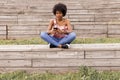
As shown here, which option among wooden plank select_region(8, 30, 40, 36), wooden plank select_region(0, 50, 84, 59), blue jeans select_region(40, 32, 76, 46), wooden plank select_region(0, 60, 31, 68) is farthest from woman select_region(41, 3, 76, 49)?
wooden plank select_region(8, 30, 40, 36)

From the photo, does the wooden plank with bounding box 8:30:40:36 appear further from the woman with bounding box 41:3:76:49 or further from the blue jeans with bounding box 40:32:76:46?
the blue jeans with bounding box 40:32:76:46

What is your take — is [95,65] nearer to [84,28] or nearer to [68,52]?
[68,52]

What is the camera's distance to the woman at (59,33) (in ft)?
23.5

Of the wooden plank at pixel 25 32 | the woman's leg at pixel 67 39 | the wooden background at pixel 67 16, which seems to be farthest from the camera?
the wooden plank at pixel 25 32

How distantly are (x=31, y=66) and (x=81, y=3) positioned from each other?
33.3ft

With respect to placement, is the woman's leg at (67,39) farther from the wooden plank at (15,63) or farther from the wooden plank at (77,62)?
the wooden plank at (15,63)

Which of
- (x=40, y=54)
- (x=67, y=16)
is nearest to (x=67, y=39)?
(x=40, y=54)

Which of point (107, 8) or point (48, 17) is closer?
point (48, 17)

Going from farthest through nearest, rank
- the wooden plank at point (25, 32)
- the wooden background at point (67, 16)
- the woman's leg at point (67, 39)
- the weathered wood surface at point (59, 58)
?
the wooden plank at point (25, 32) → the wooden background at point (67, 16) → the woman's leg at point (67, 39) → the weathered wood surface at point (59, 58)

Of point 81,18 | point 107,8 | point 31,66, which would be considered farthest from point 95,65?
point 107,8

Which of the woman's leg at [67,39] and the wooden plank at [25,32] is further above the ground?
the woman's leg at [67,39]

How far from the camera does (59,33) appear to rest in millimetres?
7285

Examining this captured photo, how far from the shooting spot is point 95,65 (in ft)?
22.7

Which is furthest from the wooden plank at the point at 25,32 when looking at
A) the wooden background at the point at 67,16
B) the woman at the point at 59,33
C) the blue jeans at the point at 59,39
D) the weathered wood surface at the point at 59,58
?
the weathered wood surface at the point at 59,58
